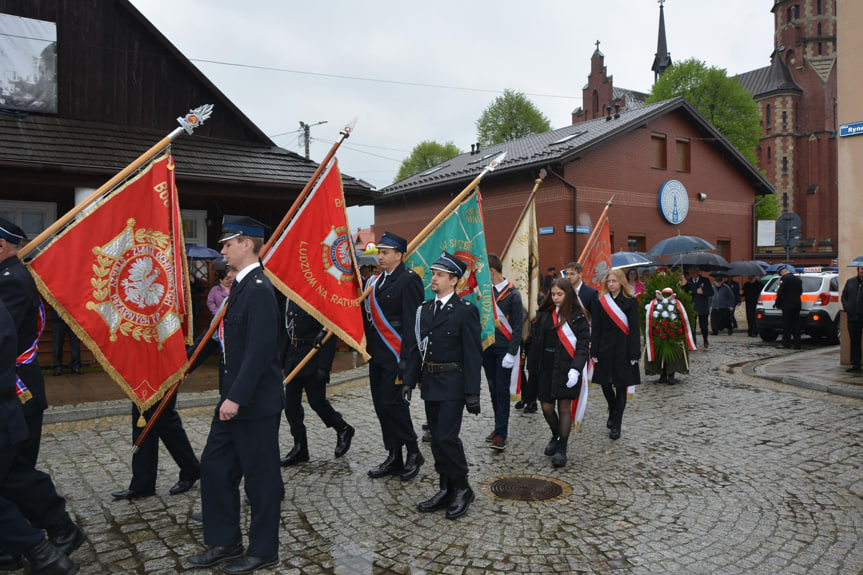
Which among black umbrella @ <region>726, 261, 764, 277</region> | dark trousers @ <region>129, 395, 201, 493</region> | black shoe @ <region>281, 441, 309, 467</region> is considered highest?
black umbrella @ <region>726, 261, 764, 277</region>

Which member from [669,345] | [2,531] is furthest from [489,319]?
[669,345]

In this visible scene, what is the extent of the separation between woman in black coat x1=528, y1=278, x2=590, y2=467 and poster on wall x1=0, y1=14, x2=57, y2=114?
38.2 ft

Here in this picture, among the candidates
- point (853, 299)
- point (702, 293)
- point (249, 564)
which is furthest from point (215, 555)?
point (702, 293)

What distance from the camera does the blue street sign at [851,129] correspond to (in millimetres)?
11484

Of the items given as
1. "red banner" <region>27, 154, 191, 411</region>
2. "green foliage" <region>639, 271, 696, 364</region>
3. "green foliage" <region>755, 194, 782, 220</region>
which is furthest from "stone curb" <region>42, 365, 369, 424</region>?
"green foliage" <region>755, 194, 782, 220</region>

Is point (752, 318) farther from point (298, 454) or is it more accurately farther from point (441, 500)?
Answer: point (441, 500)

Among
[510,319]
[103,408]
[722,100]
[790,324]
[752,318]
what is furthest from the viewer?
[722,100]

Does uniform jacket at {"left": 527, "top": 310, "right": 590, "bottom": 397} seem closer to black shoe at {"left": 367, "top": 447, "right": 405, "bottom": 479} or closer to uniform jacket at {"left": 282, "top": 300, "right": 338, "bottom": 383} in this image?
black shoe at {"left": 367, "top": 447, "right": 405, "bottom": 479}

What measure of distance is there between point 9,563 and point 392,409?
9.65 ft

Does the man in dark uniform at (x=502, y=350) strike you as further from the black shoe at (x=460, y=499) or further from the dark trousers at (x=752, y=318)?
the dark trousers at (x=752, y=318)

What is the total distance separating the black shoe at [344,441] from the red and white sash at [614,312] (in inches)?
128

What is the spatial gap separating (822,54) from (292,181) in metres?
69.1

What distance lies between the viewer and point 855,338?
1148 cm

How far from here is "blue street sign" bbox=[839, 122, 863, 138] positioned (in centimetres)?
1148
